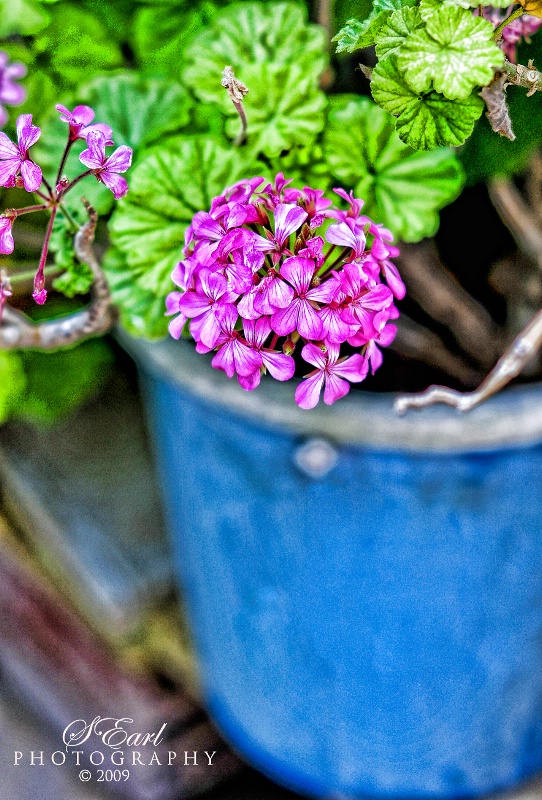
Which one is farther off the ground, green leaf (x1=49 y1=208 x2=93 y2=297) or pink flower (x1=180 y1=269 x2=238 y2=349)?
pink flower (x1=180 y1=269 x2=238 y2=349)

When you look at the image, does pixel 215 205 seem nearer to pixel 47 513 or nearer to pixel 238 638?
pixel 238 638

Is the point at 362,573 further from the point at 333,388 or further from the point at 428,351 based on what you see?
the point at 333,388

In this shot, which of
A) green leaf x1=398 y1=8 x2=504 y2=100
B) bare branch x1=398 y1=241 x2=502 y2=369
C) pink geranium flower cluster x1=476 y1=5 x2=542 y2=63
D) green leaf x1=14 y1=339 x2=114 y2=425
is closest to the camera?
green leaf x1=398 y1=8 x2=504 y2=100

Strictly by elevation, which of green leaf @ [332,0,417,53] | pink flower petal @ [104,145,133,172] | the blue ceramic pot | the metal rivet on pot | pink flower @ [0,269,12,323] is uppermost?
green leaf @ [332,0,417,53]

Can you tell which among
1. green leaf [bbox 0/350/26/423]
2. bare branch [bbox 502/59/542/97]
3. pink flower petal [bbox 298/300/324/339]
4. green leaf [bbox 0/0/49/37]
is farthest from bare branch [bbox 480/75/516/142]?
green leaf [bbox 0/350/26/423]

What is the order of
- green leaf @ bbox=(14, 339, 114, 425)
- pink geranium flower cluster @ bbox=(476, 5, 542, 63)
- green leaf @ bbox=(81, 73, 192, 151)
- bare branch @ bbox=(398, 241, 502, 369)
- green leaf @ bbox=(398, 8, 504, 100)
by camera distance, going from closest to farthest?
green leaf @ bbox=(398, 8, 504, 100), pink geranium flower cluster @ bbox=(476, 5, 542, 63), green leaf @ bbox=(81, 73, 192, 151), bare branch @ bbox=(398, 241, 502, 369), green leaf @ bbox=(14, 339, 114, 425)

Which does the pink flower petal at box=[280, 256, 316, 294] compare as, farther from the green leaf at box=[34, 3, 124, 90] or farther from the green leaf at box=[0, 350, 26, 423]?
the green leaf at box=[0, 350, 26, 423]
